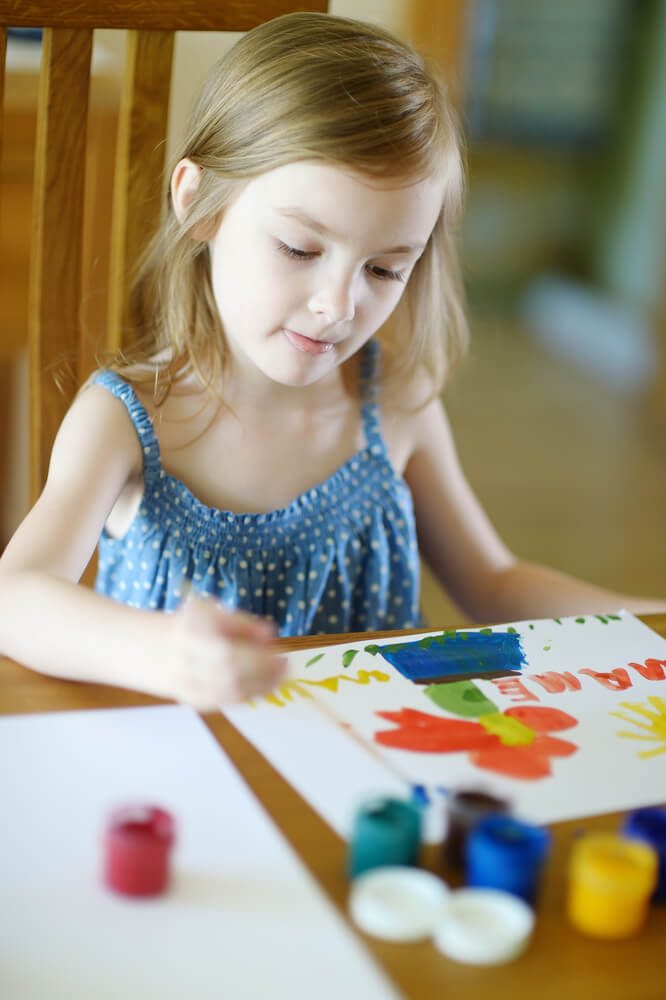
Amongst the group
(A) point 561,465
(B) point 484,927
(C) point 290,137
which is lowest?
(A) point 561,465

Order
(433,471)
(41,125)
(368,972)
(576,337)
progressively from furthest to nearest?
(576,337) → (433,471) → (41,125) → (368,972)

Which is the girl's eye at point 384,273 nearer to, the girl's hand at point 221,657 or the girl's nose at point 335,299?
the girl's nose at point 335,299

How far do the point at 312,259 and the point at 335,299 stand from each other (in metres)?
0.03

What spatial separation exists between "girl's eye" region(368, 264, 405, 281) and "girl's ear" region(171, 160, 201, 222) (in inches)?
6.4

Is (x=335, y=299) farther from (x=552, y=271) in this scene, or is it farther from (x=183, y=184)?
(x=552, y=271)

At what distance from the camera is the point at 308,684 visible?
0.76 meters

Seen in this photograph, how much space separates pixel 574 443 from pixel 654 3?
1768 mm

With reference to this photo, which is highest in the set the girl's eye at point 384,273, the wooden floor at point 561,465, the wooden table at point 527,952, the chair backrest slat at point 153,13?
the chair backrest slat at point 153,13

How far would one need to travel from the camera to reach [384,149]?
89cm

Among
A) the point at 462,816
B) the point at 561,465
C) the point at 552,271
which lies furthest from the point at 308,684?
the point at 552,271

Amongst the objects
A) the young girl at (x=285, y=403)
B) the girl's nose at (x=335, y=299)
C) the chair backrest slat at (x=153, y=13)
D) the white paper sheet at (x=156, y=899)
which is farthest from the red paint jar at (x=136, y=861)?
the chair backrest slat at (x=153, y=13)

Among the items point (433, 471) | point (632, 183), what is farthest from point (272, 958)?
point (632, 183)

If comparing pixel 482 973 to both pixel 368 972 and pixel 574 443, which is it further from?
pixel 574 443

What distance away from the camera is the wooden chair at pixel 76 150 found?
1.00 metres
